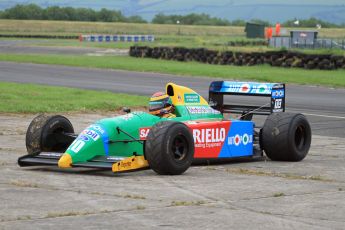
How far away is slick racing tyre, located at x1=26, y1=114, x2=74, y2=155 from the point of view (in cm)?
1145

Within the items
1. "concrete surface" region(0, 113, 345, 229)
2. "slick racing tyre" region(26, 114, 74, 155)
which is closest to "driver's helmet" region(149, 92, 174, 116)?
"concrete surface" region(0, 113, 345, 229)

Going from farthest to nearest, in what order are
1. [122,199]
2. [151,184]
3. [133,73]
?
[133,73], [151,184], [122,199]

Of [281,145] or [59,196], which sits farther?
[281,145]

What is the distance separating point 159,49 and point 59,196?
123 ft

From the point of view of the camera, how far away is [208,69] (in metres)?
38.0

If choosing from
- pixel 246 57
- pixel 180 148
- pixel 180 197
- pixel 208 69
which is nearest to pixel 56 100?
pixel 180 148

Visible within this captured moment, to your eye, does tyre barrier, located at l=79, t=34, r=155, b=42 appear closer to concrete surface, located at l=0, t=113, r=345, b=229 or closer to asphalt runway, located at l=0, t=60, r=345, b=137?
asphalt runway, located at l=0, t=60, r=345, b=137

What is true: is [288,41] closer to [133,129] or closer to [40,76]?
[40,76]

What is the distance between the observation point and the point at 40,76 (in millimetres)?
33500

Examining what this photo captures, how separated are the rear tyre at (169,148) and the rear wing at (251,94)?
278 centimetres

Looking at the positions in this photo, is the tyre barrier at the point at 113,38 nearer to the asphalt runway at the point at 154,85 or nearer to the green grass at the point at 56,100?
the asphalt runway at the point at 154,85

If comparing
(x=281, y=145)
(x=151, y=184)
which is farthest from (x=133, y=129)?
(x=281, y=145)

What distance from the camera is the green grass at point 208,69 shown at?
3303 cm

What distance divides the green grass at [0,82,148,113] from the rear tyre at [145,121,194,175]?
366 inches
